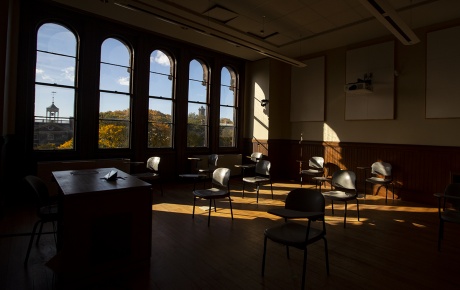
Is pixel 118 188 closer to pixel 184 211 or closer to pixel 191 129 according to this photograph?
pixel 184 211

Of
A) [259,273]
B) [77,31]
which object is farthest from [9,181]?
[259,273]

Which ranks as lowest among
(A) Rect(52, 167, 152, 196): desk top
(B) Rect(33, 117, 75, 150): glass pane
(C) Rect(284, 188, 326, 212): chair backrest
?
(C) Rect(284, 188, 326, 212): chair backrest

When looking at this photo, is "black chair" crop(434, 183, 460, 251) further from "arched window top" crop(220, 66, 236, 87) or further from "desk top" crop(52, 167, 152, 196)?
"arched window top" crop(220, 66, 236, 87)

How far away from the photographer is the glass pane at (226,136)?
28.6 ft

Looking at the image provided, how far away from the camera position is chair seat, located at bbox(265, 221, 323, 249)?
7.89 ft

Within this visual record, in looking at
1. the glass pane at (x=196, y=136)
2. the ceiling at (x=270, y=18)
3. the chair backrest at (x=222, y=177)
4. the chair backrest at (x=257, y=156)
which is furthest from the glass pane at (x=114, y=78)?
the chair backrest at (x=257, y=156)

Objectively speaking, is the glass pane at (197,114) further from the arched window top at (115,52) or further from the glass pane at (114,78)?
the arched window top at (115,52)

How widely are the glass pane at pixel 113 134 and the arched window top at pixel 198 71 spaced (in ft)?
8.13

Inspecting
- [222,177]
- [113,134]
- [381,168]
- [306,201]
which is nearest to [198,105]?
[113,134]

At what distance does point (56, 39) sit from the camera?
5.76m

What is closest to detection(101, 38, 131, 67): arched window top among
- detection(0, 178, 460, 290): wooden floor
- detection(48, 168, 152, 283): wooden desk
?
detection(0, 178, 460, 290): wooden floor

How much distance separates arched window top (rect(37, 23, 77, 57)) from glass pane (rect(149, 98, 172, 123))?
209 centimetres

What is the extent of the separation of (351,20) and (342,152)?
3.32 meters

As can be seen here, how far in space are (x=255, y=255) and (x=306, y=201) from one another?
36.4 inches
